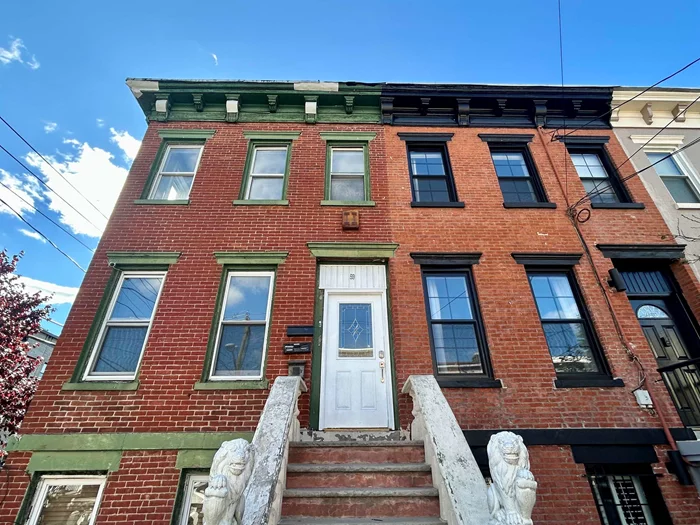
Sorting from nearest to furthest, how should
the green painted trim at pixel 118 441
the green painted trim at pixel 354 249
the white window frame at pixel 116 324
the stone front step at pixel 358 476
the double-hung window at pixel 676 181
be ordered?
the stone front step at pixel 358 476 → the green painted trim at pixel 118 441 → the white window frame at pixel 116 324 → the green painted trim at pixel 354 249 → the double-hung window at pixel 676 181

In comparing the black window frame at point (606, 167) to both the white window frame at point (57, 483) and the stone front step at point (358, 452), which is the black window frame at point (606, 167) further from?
the white window frame at point (57, 483)

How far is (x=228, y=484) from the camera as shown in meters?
2.52

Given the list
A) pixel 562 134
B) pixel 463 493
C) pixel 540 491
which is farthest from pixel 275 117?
pixel 540 491

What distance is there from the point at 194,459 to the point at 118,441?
111 centimetres

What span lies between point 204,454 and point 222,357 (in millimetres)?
1405

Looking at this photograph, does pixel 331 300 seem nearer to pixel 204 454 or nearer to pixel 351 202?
pixel 351 202

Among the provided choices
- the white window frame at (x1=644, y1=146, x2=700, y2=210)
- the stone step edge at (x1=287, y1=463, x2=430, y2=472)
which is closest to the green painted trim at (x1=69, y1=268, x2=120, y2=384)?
the stone step edge at (x1=287, y1=463, x2=430, y2=472)

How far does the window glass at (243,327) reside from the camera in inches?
218

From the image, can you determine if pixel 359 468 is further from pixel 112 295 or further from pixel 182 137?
pixel 182 137

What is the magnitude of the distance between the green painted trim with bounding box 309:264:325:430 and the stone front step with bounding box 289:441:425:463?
1008 mm

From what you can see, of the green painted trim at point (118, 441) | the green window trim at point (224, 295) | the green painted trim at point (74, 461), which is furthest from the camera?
the green window trim at point (224, 295)

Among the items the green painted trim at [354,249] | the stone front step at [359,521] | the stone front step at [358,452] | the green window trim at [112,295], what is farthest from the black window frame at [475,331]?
the green window trim at [112,295]

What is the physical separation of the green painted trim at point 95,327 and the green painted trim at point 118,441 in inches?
32.2

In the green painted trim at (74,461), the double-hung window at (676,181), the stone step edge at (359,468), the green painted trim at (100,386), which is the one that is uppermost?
the double-hung window at (676,181)
